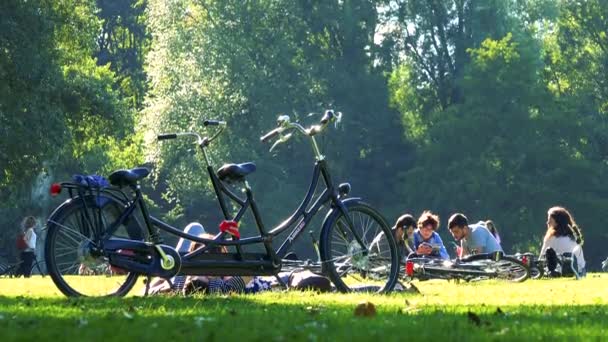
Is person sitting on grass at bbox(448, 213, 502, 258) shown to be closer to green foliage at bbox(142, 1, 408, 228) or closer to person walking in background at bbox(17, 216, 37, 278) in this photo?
person walking in background at bbox(17, 216, 37, 278)

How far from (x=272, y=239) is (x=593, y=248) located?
164 ft

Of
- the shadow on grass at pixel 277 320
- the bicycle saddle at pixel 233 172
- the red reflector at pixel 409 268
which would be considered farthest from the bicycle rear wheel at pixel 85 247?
the red reflector at pixel 409 268

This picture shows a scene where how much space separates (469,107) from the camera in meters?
61.7

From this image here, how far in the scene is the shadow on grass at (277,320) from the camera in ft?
25.7

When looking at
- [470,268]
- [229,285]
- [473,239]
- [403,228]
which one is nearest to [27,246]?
[473,239]

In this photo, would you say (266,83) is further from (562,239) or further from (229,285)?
(229,285)

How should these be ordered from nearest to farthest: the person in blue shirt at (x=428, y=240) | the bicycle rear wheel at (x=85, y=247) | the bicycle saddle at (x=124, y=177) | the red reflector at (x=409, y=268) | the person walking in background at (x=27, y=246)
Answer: the bicycle rear wheel at (x=85, y=247) → the bicycle saddle at (x=124, y=177) → the red reflector at (x=409, y=268) → the person in blue shirt at (x=428, y=240) → the person walking in background at (x=27, y=246)

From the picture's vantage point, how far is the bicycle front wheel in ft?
41.1

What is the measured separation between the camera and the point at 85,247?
11297 mm

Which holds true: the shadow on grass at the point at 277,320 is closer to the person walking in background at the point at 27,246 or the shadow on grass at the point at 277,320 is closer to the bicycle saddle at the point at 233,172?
the bicycle saddle at the point at 233,172

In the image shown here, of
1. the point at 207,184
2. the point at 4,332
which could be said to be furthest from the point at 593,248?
the point at 4,332

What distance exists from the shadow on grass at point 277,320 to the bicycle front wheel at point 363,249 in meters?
1.34

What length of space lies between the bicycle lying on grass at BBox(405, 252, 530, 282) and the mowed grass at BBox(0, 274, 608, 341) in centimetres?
732

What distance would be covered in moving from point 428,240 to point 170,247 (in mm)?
10294
